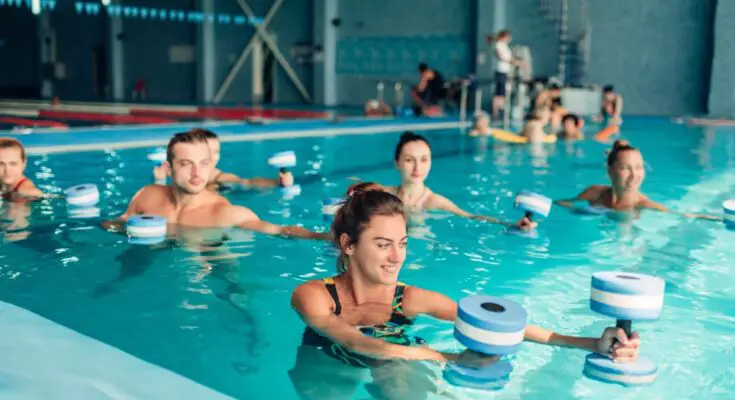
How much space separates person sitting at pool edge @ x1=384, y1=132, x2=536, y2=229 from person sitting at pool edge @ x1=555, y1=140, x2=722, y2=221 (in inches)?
39.2

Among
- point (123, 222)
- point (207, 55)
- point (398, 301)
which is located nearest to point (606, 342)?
point (398, 301)

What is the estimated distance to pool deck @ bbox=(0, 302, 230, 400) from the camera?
2141 millimetres

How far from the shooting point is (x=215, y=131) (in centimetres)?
1269

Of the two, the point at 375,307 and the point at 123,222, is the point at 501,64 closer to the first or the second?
the point at 123,222

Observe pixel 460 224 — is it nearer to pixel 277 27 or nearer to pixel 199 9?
pixel 277 27

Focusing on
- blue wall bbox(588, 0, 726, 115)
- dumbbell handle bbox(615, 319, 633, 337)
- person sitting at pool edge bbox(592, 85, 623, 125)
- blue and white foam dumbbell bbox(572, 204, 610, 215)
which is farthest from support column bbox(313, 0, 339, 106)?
dumbbell handle bbox(615, 319, 633, 337)

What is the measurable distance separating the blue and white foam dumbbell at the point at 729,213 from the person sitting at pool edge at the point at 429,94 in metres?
13.5

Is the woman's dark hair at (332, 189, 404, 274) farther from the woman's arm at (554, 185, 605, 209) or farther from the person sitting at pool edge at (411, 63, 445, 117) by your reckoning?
the person sitting at pool edge at (411, 63, 445, 117)

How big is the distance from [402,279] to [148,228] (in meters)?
1.56

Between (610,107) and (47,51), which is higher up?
(47,51)

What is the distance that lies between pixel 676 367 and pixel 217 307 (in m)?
1.99

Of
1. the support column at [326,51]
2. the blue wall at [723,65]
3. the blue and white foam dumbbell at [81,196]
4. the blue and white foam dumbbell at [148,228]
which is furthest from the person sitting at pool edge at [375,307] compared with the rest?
the support column at [326,51]

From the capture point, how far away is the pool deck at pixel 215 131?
10.5m

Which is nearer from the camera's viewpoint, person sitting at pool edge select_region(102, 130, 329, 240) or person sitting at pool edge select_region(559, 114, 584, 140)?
person sitting at pool edge select_region(102, 130, 329, 240)
